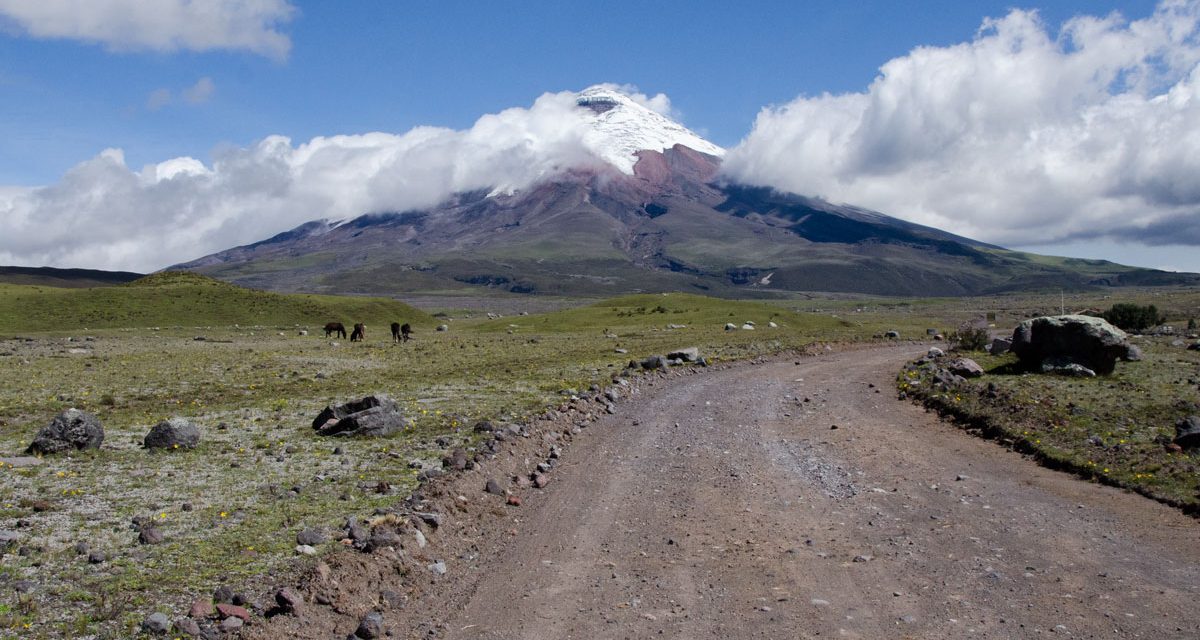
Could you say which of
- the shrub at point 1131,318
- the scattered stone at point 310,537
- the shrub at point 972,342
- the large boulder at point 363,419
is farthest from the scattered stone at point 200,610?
the shrub at point 1131,318

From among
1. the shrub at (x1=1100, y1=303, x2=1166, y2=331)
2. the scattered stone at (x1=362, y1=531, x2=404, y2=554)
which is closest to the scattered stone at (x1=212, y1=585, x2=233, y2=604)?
the scattered stone at (x1=362, y1=531, x2=404, y2=554)

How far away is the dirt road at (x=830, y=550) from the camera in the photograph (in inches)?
341

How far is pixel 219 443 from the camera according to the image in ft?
56.3

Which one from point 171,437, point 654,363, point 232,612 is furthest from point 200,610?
point 654,363

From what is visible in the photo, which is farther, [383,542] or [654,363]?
[654,363]

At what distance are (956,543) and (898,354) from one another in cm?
3172

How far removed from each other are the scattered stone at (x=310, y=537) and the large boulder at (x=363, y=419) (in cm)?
758

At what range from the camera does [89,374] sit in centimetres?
3086

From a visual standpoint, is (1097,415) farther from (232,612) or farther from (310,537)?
(232,612)

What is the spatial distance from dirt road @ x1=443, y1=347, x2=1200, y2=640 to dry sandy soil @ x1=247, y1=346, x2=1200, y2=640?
4cm

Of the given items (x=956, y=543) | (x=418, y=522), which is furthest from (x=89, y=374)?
(x=956, y=543)

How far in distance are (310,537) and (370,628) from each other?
251cm

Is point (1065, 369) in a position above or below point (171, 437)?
above

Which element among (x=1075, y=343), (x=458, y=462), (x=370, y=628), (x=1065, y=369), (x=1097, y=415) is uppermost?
(x=1075, y=343)
